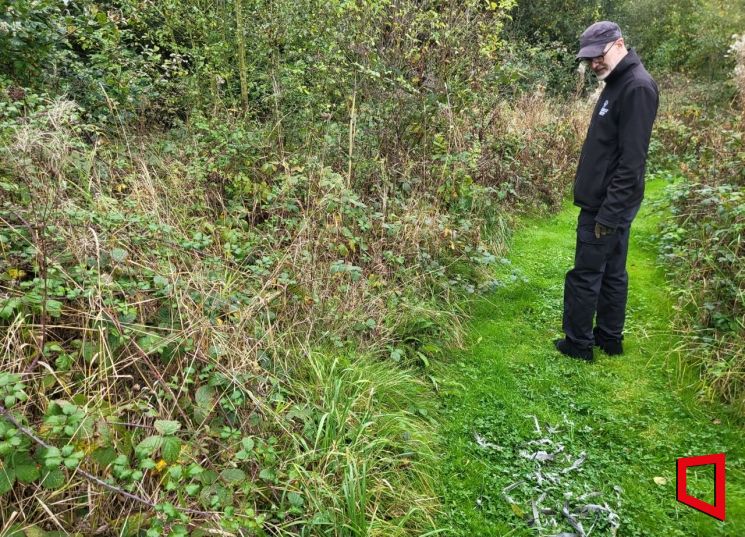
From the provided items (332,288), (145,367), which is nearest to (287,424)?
(145,367)

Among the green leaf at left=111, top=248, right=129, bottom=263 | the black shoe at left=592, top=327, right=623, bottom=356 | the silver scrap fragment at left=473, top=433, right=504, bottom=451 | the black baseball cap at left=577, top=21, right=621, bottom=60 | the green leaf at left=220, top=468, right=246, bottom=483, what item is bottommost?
the silver scrap fragment at left=473, top=433, right=504, bottom=451

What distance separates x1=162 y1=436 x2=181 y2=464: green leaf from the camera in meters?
1.80

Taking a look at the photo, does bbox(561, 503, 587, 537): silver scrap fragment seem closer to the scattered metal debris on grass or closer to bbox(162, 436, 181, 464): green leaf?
the scattered metal debris on grass

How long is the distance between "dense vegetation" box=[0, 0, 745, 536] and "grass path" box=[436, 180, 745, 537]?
0.72 ft

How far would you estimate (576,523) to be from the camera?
227 cm

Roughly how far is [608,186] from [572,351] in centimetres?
122

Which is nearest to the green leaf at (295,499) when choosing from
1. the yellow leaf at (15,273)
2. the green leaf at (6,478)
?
the green leaf at (6,478)

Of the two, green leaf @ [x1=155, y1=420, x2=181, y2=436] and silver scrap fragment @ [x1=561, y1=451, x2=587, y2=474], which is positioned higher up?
green leaf @ [x1=155, y1=420, x2=181, y2=436]

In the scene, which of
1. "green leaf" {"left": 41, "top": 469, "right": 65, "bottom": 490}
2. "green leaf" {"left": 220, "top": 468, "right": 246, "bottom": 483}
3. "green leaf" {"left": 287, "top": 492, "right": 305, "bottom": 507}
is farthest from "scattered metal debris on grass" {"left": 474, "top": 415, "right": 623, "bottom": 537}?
"green leaf" {"left": 41, "top": 469, "right": 65, "bottom": 490}

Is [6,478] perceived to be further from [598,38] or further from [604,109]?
[598,38]

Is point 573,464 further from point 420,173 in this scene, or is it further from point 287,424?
point 420,173

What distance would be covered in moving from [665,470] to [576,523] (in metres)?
0.69

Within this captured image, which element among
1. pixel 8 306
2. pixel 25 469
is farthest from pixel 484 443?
pixel 8 306

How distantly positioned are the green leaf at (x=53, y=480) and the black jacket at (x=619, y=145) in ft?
10.3
